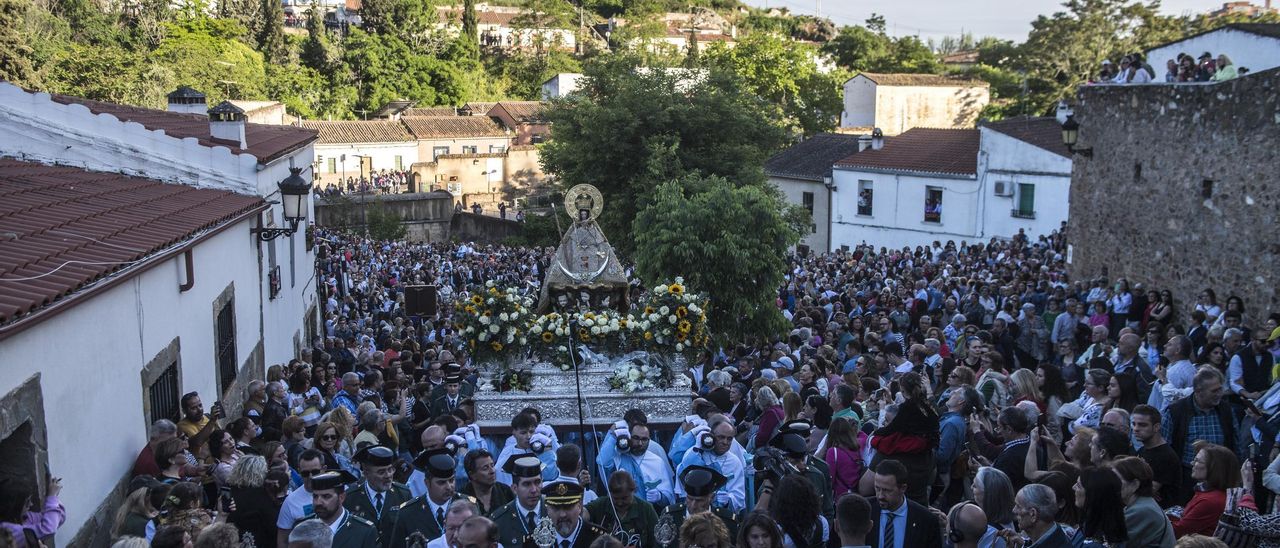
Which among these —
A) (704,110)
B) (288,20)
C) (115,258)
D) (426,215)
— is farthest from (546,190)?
(115,258)

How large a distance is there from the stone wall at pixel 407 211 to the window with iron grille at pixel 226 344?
101 ft

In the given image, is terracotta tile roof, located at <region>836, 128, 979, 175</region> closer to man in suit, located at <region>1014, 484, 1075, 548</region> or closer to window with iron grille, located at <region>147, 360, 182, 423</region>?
window with iron grille, located at <region>147, 360, 182, 423</region>

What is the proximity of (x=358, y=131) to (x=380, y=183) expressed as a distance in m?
3.83

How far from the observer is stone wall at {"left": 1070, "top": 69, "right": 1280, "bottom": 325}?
1369cm

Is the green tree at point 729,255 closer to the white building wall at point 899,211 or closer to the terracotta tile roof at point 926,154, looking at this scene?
the white building wall at point 899,211

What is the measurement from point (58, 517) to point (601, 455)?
11.0 ft

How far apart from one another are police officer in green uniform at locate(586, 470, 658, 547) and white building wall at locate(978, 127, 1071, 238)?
2527 cm

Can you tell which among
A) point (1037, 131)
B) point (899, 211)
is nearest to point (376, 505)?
point (1037, 131)

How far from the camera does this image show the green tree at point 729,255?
19.5 m

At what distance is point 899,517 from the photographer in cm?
613

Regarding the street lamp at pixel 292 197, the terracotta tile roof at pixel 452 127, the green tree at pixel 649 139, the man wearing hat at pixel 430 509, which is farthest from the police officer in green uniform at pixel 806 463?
the terracotta tile roof at pixel 452 127

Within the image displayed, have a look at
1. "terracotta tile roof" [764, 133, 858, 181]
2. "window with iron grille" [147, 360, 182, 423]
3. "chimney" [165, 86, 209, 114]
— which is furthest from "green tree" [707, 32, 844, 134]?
"window with iron grille" [147, 360, 182, 423]

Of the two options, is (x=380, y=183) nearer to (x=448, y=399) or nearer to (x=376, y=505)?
(x=448, y=399)

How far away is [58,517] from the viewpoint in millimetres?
6574
